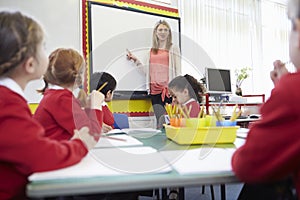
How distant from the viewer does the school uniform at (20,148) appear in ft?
1.93

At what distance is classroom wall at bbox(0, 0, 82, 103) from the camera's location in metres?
2.50

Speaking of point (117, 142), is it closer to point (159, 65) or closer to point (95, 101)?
point (95, 101)

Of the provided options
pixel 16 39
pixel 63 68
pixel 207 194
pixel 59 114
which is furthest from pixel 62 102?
pixel 207 194

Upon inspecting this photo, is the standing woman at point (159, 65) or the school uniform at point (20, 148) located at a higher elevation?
the standing woman at point (159, 65)

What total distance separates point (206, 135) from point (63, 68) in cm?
63

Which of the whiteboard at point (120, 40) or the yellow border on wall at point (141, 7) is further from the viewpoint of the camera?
the yellow border on wall at point (141, 7)

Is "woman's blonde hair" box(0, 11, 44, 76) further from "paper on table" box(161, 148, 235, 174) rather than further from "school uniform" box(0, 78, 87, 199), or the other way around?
"paper on table" box(161, 148, 235, 174)

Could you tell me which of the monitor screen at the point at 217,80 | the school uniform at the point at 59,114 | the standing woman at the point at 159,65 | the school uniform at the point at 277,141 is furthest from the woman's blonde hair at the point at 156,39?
the school uniform at the point at 277,141

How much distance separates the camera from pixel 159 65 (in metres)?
3.06

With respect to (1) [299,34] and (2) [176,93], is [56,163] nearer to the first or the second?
(1) [299,34]

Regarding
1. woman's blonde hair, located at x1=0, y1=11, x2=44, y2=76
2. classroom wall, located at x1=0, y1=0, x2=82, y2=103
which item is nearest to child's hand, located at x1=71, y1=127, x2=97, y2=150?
woman's blonde hair, located at x1=0, y1=11, x2=44, y2=76

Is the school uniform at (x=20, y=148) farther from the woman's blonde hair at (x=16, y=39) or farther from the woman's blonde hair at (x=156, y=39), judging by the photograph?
the woman's blonde hair at (x=156, y=39)

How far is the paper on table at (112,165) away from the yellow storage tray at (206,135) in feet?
0.44

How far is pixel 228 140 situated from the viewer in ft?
3.23
